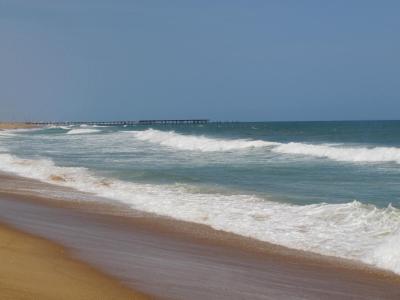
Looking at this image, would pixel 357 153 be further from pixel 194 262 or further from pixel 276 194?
pixel 194 262

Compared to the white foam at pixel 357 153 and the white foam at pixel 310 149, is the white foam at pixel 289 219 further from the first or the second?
the white foam at pixel 310 149

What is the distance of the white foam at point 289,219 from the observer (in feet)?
30.0

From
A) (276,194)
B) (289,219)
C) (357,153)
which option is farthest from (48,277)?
(357,153)

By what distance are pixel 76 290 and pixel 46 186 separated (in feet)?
38.7

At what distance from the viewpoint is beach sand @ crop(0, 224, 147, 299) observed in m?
5.57

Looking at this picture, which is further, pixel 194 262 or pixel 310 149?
pixel 310 149

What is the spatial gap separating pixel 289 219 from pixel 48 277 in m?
6.12

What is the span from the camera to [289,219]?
11.4 meters

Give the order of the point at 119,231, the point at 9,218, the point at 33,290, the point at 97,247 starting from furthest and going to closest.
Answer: the point at 9,218 → the point at 119,231 → the point at 97,247 → the point at 33,290

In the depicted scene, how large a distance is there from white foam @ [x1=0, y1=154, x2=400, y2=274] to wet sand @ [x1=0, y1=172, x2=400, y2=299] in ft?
1.72

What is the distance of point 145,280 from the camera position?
21.4ft

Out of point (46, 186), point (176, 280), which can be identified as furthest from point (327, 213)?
point (46, 186)

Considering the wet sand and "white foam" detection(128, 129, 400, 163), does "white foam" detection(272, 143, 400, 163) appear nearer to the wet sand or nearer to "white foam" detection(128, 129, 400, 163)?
"white foam" detection(128, 129, 400, 163)

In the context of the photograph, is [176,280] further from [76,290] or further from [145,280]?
[76,290]
